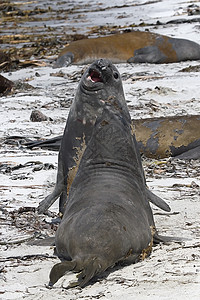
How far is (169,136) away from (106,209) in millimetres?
4313

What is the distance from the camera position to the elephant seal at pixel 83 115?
183 inches

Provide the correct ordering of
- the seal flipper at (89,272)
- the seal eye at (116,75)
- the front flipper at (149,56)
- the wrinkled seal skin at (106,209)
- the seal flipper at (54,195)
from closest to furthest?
the seal flipper at (89,272) < the wrinkled seal skin at (106,209) < the seal flipper at (54,195) < the seal eye at (116,75) < the front flipper at (149,56)

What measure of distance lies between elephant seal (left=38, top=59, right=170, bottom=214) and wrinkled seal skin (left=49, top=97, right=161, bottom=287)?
9.7 inches

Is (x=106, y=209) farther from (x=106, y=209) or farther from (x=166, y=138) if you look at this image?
(x=166, y=138)

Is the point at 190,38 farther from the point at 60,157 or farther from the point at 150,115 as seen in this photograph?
the point at 60,157

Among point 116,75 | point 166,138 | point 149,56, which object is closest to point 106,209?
point 116,75

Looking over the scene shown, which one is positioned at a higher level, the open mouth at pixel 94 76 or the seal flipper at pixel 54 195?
the open mouth at pixel 94 76

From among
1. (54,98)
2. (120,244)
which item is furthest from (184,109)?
(120,244)

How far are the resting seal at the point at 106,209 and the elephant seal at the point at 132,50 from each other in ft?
32.7

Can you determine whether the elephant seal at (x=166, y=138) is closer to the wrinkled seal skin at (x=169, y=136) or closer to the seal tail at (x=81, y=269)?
the wrinkled seal skin at (x=169, y=136)

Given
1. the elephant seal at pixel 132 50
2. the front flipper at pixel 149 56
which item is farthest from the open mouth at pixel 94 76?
the front flipper at pixel 149 56

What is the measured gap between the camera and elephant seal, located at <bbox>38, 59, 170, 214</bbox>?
464 centimetres

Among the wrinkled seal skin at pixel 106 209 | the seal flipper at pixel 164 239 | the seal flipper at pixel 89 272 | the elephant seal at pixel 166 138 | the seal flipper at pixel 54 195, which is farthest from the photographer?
the elephant seal at pixel 166 138

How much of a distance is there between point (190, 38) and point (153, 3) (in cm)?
649
